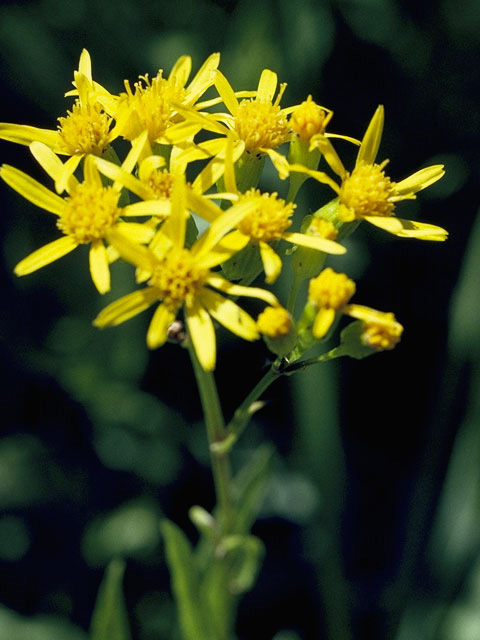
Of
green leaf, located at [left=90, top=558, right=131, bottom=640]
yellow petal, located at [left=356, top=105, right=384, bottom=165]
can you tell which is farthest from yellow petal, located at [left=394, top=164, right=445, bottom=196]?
green leaf, located at [left=90, top=558, right=131, bottom=640]

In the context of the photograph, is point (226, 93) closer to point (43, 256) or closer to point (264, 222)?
point (264, 222)

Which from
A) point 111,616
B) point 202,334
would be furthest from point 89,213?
point 111,616

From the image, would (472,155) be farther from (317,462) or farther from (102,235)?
(102,235)

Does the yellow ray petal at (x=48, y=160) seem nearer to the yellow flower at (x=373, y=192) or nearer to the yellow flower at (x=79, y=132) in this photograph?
the yellow flower at (x=79, y=132)

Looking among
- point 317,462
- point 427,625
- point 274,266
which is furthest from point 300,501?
point 274,266

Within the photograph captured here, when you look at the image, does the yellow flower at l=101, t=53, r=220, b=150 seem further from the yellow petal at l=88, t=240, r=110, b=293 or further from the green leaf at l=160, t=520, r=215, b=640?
the green leaf at l=160, t=520, r=215, b=640

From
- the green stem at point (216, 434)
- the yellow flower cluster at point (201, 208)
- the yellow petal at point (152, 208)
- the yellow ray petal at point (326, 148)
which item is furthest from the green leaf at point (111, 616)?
the yellow ray petal at point (326, 148)
